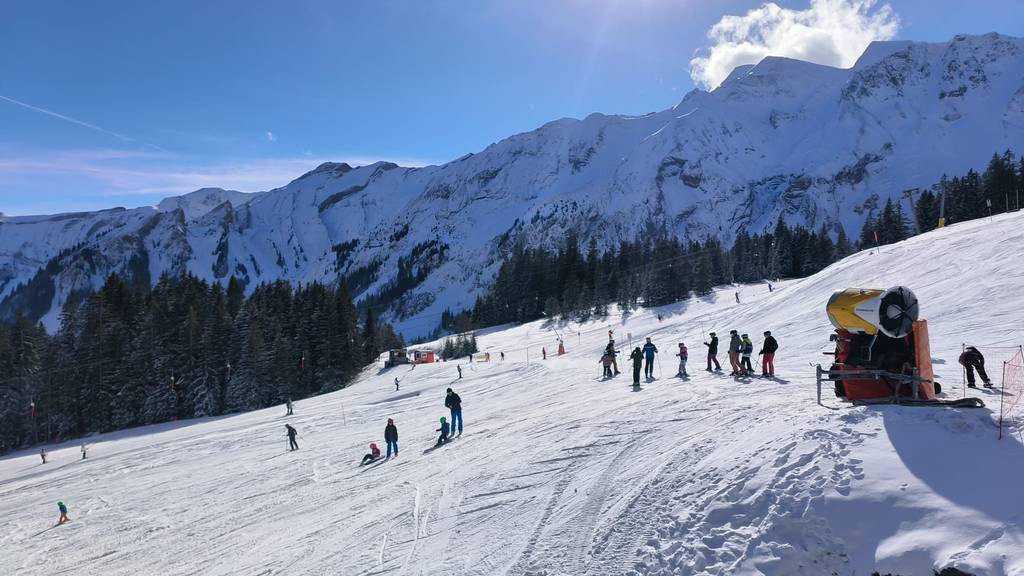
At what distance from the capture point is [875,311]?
38.9 ft

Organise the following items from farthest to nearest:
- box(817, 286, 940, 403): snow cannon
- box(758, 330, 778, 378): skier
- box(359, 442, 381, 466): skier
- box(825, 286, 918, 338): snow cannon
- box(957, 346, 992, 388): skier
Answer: box(359, 442, 381, 466): skier, box(758, 330, 778, 378): skier, box(957, 346, 992, 388): skier, box(825, 286, 918, 338): snow cannon, box(817, 286, 940, 403): snow cannon

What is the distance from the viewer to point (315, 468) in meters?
19.7

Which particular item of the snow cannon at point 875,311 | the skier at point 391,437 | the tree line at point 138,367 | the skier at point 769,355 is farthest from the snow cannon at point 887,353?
the tree line at point 138,367

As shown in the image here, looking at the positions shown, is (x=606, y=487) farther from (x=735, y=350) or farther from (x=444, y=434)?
(x=735, y=350)

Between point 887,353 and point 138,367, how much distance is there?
5520cm

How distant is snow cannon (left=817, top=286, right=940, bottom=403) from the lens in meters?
11.2

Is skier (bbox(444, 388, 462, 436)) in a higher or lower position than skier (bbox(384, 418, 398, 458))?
higher

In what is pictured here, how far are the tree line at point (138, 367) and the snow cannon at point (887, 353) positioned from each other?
1909 inches

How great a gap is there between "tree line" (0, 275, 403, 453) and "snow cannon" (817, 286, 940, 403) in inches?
1909

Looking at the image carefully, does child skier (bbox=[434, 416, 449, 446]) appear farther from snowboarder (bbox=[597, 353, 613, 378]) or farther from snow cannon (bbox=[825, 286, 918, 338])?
snow cannon (bbox=[825, 286, 918, 338])

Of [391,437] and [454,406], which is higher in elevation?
[454,406]

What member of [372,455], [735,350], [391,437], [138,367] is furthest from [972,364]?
[138,367]

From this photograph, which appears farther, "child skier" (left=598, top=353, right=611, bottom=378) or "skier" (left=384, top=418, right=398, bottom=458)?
"child skier" (left=598, top=353, right=611, bottom=378)

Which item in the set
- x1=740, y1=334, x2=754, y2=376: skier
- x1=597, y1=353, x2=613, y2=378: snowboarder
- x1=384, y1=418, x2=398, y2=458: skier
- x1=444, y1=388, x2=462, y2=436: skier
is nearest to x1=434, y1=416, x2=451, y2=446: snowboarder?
x1=444, y1=388, x2=462, y2=436: skier
